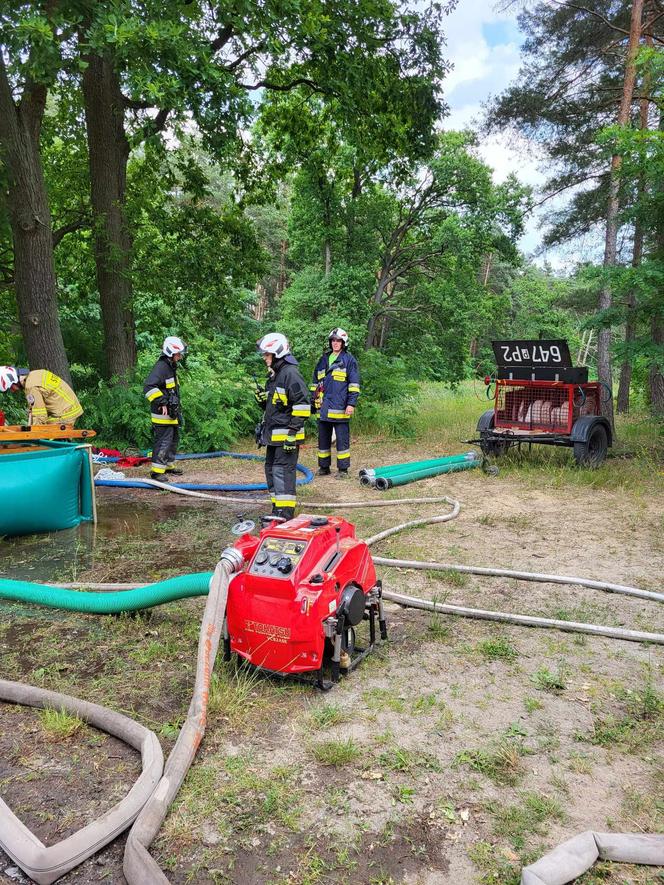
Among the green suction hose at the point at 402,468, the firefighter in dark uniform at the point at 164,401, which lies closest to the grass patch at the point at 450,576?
the green suction hose at the point at 402,468

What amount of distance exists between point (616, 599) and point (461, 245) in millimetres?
13661

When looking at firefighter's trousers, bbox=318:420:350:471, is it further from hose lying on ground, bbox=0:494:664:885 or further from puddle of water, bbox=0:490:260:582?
hose lying on ground, bbox=0:494:664:885

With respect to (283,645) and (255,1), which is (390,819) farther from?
(255,1)

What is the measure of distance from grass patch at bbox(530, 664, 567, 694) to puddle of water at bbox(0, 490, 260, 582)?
287 cm

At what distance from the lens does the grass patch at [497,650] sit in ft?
11.7

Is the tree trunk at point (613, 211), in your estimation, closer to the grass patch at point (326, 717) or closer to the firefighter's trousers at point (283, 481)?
the firefighter's trousers at point (283, 481)

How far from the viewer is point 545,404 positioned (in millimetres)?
8844

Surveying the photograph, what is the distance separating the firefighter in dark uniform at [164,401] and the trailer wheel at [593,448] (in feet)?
17.8

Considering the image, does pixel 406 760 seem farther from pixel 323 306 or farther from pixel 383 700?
pixel 323 306

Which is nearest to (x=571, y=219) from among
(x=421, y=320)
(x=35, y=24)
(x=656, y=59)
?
(x=421, y=320)

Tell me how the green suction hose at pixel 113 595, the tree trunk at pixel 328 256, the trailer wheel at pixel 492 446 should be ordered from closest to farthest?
the green suction hose at pixel 113 595 < the trailer wheel at pixel 492 446 < the tree trunk at pixel 328 256

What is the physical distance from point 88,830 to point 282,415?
4.14m

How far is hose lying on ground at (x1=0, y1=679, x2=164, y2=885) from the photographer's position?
201cm

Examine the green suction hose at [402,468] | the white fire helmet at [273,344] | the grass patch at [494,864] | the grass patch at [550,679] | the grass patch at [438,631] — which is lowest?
the grass patch at [494,864]
